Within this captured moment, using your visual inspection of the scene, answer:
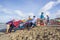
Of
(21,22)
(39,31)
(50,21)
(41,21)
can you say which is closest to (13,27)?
(21,22)

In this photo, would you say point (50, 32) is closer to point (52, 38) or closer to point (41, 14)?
point (52, 38)

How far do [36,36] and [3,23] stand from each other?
32.2ft

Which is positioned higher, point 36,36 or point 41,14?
point 41,14

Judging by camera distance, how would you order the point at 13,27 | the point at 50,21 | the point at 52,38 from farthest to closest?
1. the point at 50,21
2. the point at 13,27
3. the point at 52,38

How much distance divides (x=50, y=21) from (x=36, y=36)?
29.5 ft

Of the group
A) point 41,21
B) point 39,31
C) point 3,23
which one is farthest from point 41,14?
point 39,31

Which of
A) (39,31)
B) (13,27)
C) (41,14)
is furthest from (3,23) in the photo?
(39,31)

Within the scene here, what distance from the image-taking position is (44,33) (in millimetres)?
9102

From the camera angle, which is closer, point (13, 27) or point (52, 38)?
point (52, 38)

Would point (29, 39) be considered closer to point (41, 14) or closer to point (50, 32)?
point (50, 32)

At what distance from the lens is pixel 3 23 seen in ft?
60.2

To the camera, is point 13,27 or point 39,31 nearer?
point 39,31

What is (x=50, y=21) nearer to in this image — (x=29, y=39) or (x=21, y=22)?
(x=21, y=22)

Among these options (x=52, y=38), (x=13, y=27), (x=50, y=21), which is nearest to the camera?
(x=52, y=38)
